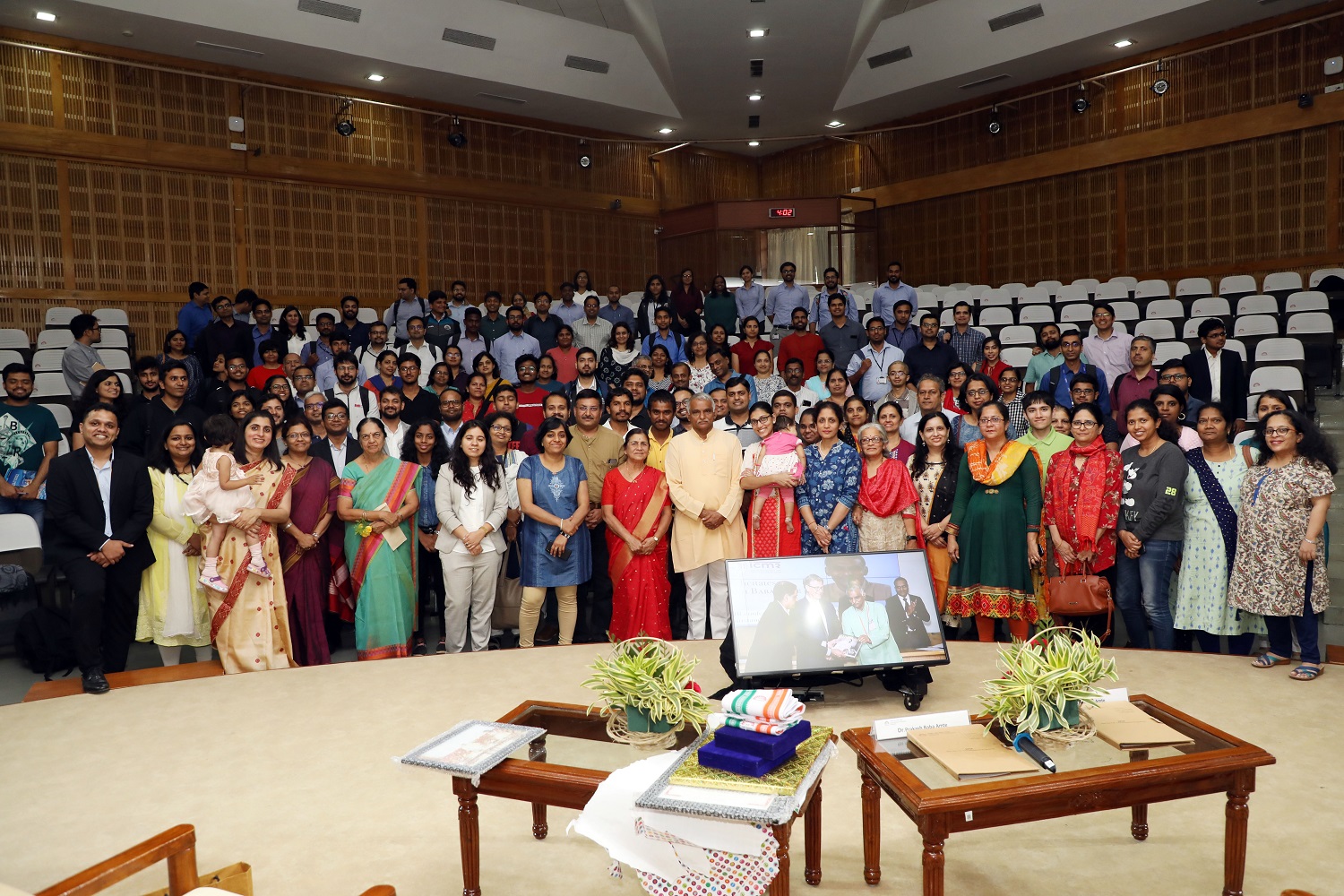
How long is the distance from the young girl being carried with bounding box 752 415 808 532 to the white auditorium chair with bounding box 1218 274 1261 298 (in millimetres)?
6863

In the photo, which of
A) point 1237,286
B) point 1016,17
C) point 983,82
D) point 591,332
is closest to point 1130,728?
point 591,332

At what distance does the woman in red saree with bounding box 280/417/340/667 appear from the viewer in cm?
480

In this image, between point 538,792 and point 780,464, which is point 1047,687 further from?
point 780,464

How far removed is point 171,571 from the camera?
468 centimetres

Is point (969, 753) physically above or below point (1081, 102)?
below

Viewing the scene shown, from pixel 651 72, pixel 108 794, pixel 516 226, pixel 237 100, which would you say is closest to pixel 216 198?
pixel 237 100

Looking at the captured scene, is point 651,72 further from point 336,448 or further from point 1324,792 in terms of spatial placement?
point 1324,792

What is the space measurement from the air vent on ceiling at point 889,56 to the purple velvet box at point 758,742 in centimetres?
1133

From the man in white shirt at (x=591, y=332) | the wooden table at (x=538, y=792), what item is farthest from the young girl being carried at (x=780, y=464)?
the man in white shirt at (x=591, y=332)

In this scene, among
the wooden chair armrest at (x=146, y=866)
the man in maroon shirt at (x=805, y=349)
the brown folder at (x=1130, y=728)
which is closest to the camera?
the wooden chair armrest at (x=146, y=866)

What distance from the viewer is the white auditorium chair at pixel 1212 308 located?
8.82 metres

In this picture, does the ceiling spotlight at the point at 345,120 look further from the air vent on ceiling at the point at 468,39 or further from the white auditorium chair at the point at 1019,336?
the white auditorium chair at the point at 1019,336

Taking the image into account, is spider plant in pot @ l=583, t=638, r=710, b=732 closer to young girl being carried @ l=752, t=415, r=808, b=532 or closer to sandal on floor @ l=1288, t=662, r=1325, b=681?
young girl being carried @ l=752, t=415, r=808, b=532

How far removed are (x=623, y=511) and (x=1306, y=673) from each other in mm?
3071
